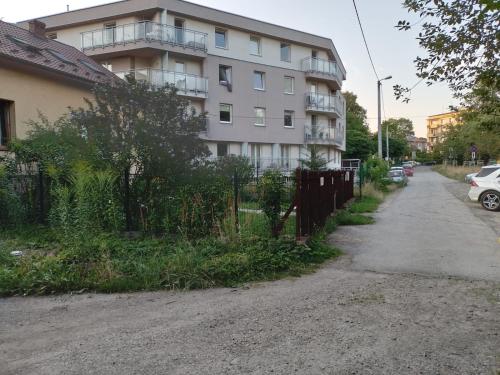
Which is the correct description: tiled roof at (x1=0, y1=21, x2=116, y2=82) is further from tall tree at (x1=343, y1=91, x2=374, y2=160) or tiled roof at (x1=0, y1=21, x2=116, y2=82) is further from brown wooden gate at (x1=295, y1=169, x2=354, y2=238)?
tall tree at (x1=343, y1=91, x2=374, y2=160)

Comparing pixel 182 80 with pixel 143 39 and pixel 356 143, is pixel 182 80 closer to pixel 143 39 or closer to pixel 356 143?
pixel 143 39


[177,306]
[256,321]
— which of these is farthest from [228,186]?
[256,321]

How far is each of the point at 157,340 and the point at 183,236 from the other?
162 inches

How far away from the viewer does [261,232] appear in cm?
803

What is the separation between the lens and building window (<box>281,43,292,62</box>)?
36.2m

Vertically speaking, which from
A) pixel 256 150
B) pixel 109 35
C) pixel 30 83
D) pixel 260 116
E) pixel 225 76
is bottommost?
pixel 256 150

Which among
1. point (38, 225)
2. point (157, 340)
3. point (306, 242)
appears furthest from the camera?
point (38, 225)

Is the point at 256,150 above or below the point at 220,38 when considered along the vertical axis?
below

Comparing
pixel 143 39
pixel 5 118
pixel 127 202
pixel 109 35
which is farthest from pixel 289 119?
pixel 127 202

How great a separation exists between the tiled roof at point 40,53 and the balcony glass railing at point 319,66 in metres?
20.9

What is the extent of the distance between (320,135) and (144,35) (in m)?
17.7

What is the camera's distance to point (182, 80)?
1139 inches

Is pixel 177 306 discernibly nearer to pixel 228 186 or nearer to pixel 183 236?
pixel 183 236

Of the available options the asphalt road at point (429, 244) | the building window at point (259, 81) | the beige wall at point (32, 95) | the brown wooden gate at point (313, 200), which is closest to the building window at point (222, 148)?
the building window at point (259, 81)
